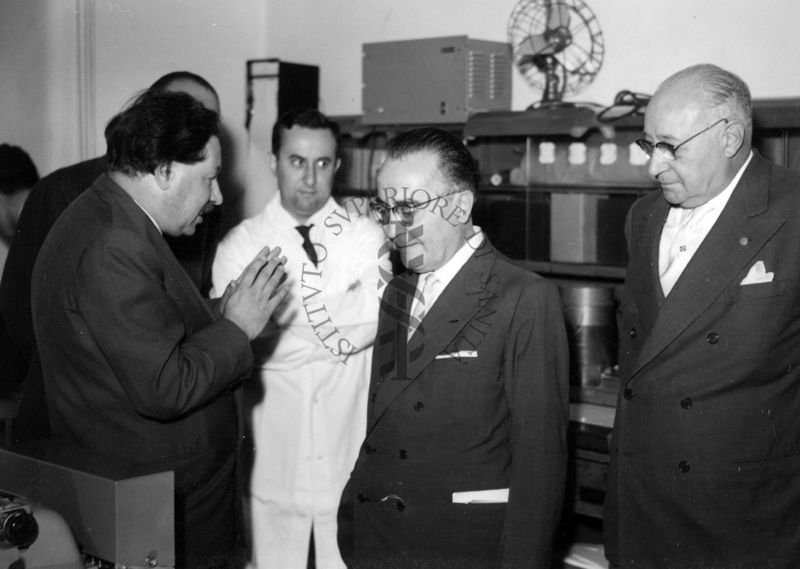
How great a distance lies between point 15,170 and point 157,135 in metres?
2.52

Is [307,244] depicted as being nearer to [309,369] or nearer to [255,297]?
[309,369]

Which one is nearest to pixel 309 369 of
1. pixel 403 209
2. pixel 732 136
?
pixel 403 209

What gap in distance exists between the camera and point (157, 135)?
2.13 meters

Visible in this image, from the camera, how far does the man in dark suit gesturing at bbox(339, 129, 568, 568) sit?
1.96 m

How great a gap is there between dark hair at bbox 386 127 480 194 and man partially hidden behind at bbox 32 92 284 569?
1.48 feet

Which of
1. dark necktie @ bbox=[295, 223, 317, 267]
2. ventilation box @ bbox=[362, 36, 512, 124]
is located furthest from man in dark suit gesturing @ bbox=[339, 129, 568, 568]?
ventilation box @ bbox=[362, 36, 512, 124]

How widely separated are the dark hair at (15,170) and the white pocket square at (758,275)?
10.9ft

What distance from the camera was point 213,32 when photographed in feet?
17.2

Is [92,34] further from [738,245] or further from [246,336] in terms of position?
[738,245]

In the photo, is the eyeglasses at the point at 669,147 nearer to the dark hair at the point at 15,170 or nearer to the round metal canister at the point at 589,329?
the round metal canister at the point at 589,329

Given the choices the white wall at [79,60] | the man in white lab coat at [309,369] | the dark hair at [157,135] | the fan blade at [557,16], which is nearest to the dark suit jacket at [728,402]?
the man in white lab coat at [309,369]

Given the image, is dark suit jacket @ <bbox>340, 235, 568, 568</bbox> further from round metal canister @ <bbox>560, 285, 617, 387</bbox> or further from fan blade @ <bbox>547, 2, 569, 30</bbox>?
fan blade @ <bbox>547, 2, 569, 30</bbox>

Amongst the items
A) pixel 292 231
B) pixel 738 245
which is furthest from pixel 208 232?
pixel 738 245

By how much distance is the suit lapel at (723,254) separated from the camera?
215 centimetres
